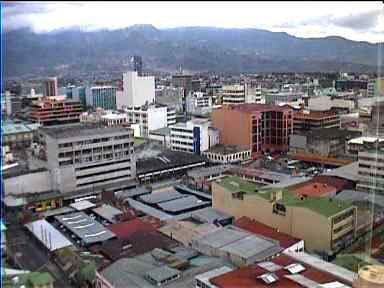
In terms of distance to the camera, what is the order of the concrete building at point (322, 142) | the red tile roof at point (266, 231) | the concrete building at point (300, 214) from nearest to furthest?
the red tile roof at point (266, 231)
the concrete building at point (300, 214)
the concrete building at point (322, 142)

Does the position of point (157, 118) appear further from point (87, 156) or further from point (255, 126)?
point (87, 156)

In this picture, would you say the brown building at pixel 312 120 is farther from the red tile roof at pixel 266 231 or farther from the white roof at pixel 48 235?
the white roof at pixel 48 235

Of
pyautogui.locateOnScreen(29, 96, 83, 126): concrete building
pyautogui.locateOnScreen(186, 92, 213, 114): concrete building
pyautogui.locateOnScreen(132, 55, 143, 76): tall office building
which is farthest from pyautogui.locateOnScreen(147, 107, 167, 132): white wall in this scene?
pyautogui.locateOnScreen(132, 55, 143, 76): tall office building

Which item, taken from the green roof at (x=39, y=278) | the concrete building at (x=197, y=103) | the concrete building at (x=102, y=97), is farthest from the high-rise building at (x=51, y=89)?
the green roof at (x=39, y=278)

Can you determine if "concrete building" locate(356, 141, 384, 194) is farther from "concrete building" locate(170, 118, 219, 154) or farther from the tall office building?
the tall office building

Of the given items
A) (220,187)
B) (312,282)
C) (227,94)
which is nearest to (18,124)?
(220,187)

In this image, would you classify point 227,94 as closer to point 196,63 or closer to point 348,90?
point 196,63
